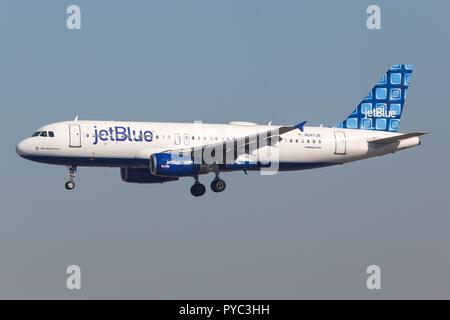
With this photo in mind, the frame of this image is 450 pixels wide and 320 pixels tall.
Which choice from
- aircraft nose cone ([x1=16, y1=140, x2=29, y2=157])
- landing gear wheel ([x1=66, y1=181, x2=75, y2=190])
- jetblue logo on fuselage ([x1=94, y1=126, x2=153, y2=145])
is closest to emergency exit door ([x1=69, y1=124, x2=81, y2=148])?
jetblue logo on fuselage ([x1=94, y1=126, x2=153, y2=145])

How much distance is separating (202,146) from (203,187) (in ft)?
11.8

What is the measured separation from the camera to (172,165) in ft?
277

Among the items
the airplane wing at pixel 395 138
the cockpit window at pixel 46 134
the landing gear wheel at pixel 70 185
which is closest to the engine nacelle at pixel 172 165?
the landing gear wheel at pixel 70 185

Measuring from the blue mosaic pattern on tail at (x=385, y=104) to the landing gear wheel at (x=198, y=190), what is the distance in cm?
1158

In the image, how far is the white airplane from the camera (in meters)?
84.5

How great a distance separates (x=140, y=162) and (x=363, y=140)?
15873mm

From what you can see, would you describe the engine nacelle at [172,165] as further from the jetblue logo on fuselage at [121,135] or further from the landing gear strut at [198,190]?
the landing gear strut at [198,190]

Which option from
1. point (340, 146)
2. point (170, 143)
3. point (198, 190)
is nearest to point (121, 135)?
point (170, 143)

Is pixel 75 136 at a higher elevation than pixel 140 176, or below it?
higher

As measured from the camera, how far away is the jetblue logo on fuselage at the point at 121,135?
278 feet

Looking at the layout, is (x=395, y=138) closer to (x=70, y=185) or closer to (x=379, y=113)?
(x=379, y=113)

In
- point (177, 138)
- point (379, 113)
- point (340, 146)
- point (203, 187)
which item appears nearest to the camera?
point (177, 138)
